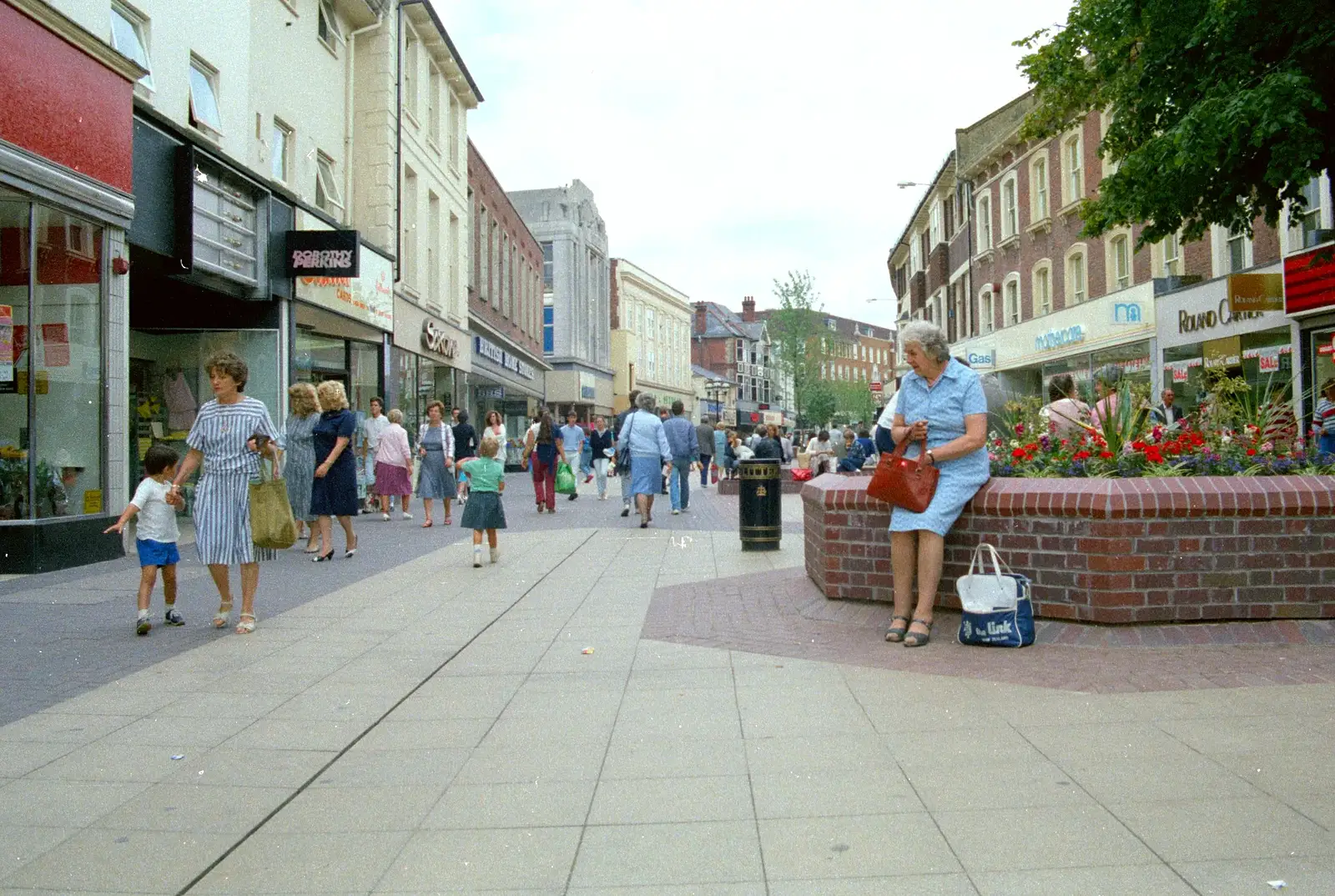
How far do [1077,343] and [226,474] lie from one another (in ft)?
85.1

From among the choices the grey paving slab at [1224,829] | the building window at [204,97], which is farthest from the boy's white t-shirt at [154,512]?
the building window at [204,97]

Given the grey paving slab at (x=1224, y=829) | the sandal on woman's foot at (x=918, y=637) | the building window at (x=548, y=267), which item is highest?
the building window at (x=548, y=267)

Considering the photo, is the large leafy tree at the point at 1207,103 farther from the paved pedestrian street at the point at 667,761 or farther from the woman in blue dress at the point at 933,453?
the paved pedestrian street at the point at 667,761

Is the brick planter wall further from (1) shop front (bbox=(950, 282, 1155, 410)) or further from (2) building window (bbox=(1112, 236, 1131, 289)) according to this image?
(2) building window (bbox=(1112, 236, 1131, 289))

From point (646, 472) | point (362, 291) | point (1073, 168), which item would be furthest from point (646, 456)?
point (1073, 168)

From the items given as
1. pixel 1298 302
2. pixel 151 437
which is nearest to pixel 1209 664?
pixel 151 437

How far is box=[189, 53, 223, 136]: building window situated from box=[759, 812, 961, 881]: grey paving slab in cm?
1313

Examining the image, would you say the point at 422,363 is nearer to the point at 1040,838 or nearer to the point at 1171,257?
the point at 1171,257

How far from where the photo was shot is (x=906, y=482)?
627cm

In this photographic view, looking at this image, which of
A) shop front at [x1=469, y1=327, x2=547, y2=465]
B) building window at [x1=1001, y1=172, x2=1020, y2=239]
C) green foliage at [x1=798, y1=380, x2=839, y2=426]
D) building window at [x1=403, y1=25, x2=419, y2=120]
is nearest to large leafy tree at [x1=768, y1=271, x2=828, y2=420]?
green foliage at [x1=798, y1=380, x2=839, y2=426]

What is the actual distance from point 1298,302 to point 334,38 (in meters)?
17.2

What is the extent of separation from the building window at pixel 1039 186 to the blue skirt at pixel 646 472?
20.2 meters

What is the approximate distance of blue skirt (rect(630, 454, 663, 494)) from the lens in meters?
14.8

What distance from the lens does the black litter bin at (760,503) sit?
11.1 metres
